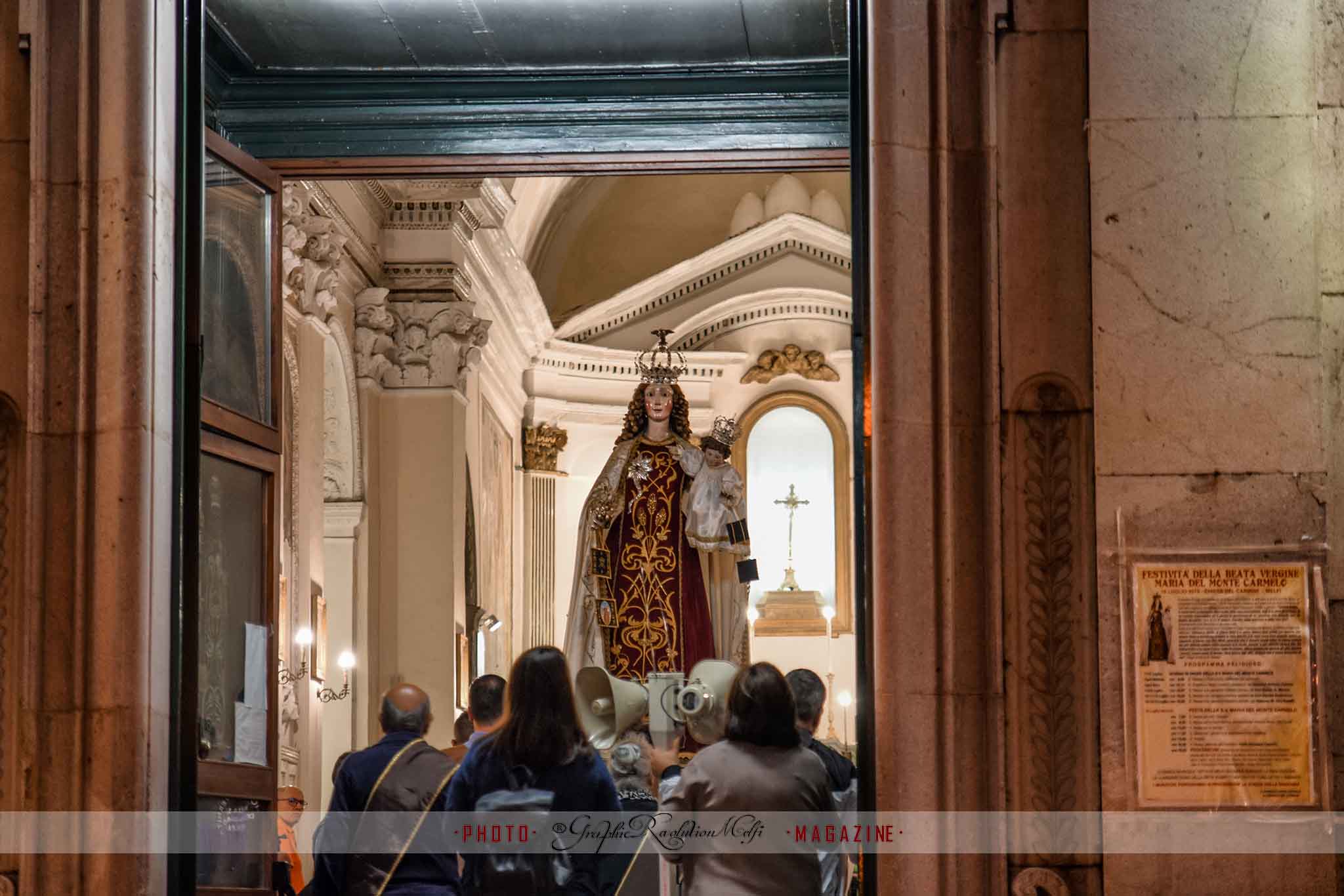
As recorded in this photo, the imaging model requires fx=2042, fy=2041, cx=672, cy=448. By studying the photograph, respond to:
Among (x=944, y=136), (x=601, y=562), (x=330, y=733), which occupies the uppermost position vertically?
(x=944, y=136)

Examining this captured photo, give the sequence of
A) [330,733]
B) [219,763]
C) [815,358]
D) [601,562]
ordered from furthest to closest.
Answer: [815,358], [330,733], [601,562], [219,763]

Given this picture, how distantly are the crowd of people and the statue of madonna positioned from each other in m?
4.81

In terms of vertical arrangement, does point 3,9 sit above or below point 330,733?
above

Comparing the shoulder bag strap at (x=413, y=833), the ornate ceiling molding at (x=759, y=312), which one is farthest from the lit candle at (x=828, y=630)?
the shoulder bag strap at (x=413, y=833)

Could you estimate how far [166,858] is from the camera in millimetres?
6020

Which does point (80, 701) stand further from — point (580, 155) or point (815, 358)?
point (815, 358)

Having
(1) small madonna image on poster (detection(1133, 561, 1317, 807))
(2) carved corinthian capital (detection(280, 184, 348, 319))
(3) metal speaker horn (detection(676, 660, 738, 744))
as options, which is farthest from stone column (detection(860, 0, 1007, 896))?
(2) carved corinthian capital (detection(280, 184, 348, 319))

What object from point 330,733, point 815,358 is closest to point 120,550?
point 330,733

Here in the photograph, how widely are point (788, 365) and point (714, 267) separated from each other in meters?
1.34

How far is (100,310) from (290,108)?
3426 mm

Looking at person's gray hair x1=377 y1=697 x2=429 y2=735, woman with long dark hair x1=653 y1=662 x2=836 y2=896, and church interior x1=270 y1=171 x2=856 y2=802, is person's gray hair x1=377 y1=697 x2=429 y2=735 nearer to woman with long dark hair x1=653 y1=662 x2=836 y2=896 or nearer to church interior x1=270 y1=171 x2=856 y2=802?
woman with long dark hair x1=653 y1=662 x2=836 y2=896

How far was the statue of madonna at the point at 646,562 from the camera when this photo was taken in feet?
38.3

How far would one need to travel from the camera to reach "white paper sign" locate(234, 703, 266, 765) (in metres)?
7.92

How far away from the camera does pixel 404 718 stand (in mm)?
6758
